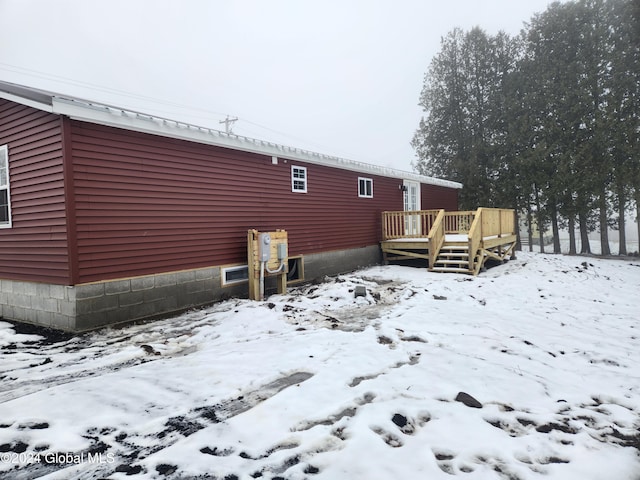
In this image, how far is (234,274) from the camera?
794 cm

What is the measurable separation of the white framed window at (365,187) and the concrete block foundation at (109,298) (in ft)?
20.6

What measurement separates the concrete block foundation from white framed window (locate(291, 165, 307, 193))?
11.0 feet

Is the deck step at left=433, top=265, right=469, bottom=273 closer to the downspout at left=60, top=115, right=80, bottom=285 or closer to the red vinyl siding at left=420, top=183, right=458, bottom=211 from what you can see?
the red vinyl siding at left=420, top=183, right=458, bottom=211

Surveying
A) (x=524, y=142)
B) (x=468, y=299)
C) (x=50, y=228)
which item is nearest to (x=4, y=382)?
(x=50, y=228)

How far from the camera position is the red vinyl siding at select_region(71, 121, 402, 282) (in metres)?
5.63

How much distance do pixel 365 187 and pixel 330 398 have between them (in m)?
10.2

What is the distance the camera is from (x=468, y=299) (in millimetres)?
7152

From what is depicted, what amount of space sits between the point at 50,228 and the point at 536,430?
6.90 m

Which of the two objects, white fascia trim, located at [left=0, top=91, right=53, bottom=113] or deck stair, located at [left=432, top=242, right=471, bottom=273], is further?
deck stair, located at [left=432, top=242, right=471, bottom=273]

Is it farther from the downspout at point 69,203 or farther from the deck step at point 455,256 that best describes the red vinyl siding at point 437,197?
the downspout at point 69,203

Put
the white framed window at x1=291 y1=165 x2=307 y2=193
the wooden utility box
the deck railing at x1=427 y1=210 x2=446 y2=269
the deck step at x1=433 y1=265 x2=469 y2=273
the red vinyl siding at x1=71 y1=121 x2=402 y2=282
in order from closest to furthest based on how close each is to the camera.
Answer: the red vinyl siding at x1=71 y1=121 x2=402 y2=282
the wooden utility box
the white framed window at x1=291 y1=165 x2=307 y2=193
the deck step at x1=433 y1=265 x2=469 y2=273
the deck railing at x1=427 y1=210 x2=446 y2=269

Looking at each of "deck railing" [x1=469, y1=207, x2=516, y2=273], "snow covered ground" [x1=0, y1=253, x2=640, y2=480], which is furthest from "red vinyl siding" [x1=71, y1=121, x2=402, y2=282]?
"deck railing" [x1=469, y1=207, x2=516, y2=273]

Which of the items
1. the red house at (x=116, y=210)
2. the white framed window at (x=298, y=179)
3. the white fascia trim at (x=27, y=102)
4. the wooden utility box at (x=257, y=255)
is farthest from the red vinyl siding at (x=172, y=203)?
the wooden utility box at (x=257, y=255)

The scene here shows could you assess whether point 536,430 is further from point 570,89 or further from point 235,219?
point 570,89
